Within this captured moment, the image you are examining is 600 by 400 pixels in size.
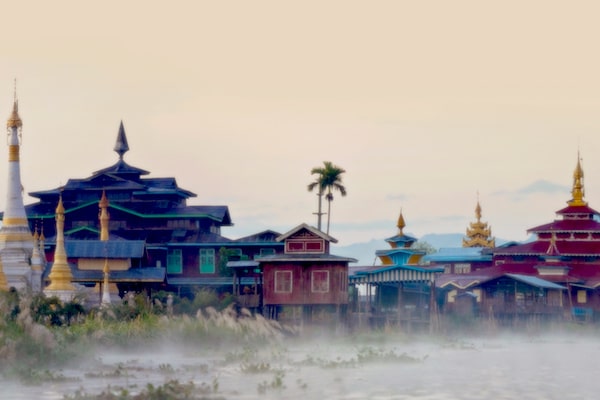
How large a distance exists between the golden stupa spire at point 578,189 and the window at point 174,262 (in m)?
31.1

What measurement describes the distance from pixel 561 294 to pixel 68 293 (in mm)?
33107

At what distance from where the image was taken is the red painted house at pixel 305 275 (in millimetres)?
72812

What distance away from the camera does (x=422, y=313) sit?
7862 cm

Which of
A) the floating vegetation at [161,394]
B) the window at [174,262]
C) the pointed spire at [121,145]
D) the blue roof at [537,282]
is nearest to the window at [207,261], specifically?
the window at [174,262]

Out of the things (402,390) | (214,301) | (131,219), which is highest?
(131,219)

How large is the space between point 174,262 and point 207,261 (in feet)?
7.62

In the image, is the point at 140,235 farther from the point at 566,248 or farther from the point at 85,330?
the point at 85,330

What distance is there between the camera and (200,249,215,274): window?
84625mm

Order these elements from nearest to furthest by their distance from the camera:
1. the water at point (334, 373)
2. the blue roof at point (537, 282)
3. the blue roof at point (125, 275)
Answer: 1. the water at point (334, 373)
2. the blue roof at point (125, 275)
3. the blue roof at point (537, 282)

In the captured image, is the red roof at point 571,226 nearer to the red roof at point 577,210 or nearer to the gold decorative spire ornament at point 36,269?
the red roof at point 577,210

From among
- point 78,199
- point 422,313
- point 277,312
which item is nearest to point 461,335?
point 422,313

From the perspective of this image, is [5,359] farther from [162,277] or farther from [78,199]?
[78,199]

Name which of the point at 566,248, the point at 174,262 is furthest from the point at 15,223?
the point at 566,248

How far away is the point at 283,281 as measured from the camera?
73.2 metres
